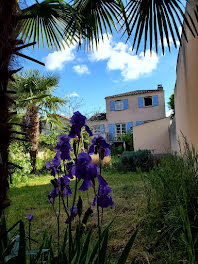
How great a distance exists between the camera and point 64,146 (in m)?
1.30

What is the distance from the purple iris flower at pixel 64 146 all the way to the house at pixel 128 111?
1948 cm

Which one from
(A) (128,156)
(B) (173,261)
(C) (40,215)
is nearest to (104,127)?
(A) (128,156)

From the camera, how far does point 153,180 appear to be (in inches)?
111

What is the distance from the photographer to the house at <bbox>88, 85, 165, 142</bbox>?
68.1 ft

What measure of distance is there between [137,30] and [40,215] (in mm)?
3184

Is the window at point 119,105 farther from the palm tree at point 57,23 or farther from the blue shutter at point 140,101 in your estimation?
the palm tree at point 57,23

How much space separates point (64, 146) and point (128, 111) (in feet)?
67.8

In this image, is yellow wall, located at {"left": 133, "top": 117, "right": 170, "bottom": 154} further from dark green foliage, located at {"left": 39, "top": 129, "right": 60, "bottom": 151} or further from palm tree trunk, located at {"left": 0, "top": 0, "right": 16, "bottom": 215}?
palm tree trunk, located at {"left": 0, "top": 0, "right": 16, "bottom": 215}

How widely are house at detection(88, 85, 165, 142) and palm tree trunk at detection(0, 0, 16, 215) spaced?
1991cm

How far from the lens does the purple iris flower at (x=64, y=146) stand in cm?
129

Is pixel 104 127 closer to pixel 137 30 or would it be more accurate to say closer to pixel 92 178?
pixel 137 30

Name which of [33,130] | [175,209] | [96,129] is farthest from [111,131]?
[175,209]

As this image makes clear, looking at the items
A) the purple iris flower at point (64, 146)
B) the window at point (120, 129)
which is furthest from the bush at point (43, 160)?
the window at point (120, 129)

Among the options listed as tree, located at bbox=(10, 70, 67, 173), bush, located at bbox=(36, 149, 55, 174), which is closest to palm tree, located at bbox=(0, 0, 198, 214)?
tree, located at bbox=(10, 70, 67, 173)
